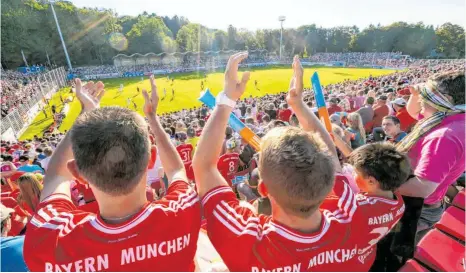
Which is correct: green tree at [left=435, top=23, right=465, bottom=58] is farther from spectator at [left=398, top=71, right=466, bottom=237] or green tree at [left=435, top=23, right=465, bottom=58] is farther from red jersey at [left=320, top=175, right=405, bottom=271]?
red jersey at [left=320, top=175, right=405, bottom=271]

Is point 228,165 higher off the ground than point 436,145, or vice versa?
point 436,145

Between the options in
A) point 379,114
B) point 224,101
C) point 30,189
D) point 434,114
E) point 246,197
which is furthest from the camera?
point 379,114

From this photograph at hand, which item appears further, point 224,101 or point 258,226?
point 224,101

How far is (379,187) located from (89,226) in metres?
2.04

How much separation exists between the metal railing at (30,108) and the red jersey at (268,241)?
75.4 ft

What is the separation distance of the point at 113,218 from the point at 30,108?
31.4 metres

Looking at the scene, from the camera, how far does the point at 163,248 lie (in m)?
1.47

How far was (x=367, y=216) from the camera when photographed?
2033 mm

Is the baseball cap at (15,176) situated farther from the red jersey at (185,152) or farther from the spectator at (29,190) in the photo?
the red jersey at (185,152)

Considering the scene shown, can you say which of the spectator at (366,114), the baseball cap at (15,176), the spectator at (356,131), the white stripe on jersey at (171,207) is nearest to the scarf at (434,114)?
the white stripe on jersey at (171,207)

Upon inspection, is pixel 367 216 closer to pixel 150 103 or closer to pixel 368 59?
pixel 150 103

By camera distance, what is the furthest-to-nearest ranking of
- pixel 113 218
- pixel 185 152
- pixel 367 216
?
pixel 185 152
pixel 367 216
pixel 113 218

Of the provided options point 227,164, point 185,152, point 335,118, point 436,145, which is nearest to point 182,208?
point 436,145

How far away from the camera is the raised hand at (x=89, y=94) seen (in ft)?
7.43
